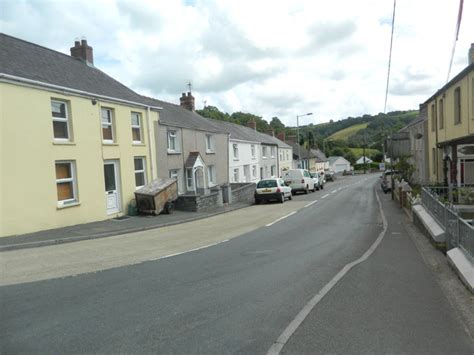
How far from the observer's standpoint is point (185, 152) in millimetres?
25672

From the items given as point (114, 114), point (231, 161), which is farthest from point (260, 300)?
point (231, 161)

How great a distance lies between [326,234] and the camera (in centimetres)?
1284

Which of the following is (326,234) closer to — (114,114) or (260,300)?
(260,300)

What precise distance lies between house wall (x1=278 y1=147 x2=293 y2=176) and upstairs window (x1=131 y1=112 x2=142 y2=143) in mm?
35628

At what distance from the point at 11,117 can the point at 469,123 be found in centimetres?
1912

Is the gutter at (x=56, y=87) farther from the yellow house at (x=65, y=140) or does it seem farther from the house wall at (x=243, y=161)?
the house wall at (x=243, y=161)

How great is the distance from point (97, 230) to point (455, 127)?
18.4 metres

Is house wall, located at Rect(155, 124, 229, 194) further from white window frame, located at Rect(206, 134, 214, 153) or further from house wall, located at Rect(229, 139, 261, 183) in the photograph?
house wall, located at Rect(229, 139, 261, 183)

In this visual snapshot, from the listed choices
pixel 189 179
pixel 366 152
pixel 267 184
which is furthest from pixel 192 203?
pixel 366 152

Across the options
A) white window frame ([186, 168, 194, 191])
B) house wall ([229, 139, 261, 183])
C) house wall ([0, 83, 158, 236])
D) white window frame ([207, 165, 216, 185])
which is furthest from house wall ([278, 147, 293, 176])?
house wall ([0, 83, 158, 236])

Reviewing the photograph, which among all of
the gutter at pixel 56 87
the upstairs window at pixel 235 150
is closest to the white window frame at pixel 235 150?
the upstairs window at pixel 235 150

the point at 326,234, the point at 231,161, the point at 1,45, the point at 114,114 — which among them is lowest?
the point at 326,234

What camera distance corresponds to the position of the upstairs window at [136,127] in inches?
800

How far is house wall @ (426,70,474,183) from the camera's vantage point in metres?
19.0
